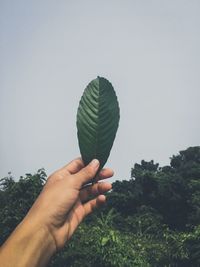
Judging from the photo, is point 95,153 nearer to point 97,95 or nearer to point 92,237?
point 97,95

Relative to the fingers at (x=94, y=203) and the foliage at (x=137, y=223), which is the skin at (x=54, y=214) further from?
the foliage at (x=137, y=223)

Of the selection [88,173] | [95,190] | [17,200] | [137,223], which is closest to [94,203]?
[95,190]

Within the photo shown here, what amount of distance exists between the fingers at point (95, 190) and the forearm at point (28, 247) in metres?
0.24

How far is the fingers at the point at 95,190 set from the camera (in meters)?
1.72

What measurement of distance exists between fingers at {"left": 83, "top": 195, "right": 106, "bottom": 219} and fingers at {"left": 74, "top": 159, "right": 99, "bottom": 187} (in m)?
0.11

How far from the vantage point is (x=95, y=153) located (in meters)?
1.38

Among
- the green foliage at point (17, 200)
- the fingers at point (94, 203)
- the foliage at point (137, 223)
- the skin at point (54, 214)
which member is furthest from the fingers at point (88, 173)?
the green foliage at point (17, 200)

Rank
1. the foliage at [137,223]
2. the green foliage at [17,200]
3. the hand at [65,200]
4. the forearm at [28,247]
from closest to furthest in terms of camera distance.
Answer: the forearm at [28,247]
the hand at [65,200]
the foliage at [137,223]
the green foliage at [17,200]

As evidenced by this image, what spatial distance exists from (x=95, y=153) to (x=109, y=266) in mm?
12514

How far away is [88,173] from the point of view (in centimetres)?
151

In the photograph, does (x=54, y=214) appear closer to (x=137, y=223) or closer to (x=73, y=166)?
(x=73, y=166)

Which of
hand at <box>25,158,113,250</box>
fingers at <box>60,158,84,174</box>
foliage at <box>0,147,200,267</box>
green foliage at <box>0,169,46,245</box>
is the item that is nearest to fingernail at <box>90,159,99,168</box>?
hand at <box>25,158,113,250</box>

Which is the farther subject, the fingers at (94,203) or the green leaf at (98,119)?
the fingers at (94,203)

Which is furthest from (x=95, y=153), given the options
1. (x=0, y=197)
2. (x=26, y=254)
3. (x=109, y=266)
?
(x=0, y=197)
